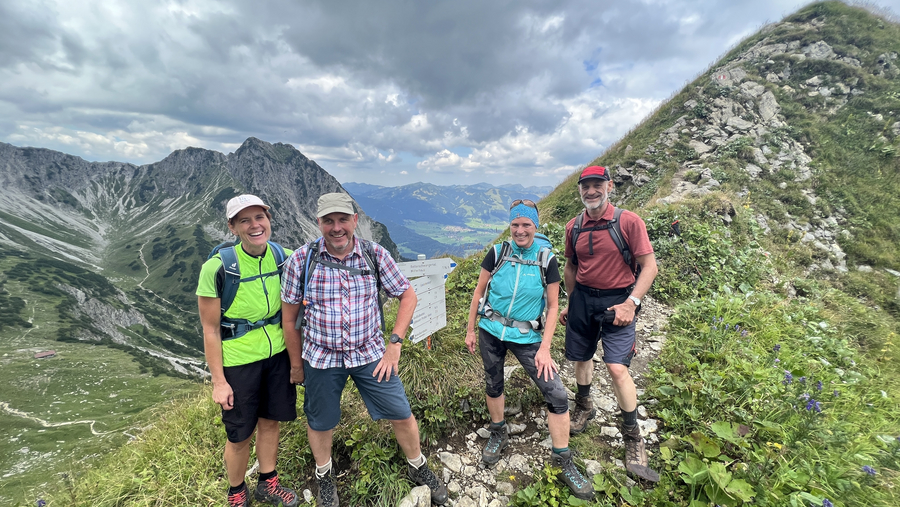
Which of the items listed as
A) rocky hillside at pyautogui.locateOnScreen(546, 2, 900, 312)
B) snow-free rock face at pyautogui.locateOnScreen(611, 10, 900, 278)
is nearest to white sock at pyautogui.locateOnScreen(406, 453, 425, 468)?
rocky hillside at pyautogui.locateOnScreen(546, 2, 900, 312)

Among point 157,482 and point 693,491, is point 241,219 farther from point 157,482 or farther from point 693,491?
point 693,491

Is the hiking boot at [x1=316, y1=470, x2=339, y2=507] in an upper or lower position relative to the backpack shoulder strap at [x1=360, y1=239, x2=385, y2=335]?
lower

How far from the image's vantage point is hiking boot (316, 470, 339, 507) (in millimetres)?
3803

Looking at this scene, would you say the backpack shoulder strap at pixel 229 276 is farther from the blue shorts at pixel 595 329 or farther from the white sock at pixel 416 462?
the blue shorts at pixel 595 329

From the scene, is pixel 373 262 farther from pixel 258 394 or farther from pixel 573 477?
pixel 573 477

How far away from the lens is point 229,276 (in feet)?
10.8

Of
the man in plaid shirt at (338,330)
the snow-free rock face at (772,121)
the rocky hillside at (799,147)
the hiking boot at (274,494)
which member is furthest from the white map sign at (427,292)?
the snow-free rock face at (772,121)

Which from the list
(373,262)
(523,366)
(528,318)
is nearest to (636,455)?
(523,366)

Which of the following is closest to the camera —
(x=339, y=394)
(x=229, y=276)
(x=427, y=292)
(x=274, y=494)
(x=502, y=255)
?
(x=229, y=276)

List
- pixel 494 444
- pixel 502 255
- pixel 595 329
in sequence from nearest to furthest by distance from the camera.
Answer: pixel 502 255, pixel 595 329, pixel 494 444

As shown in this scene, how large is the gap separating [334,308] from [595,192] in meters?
3.07

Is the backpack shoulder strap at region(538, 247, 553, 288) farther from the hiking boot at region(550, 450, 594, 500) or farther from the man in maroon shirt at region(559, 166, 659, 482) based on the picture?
the hiking boot at region(550, 450, 594, 500)

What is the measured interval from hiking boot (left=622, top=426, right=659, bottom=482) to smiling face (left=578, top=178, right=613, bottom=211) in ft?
8.14

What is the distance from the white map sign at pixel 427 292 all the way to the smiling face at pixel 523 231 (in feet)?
5.11
